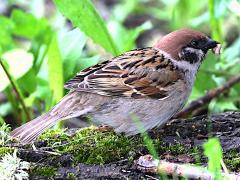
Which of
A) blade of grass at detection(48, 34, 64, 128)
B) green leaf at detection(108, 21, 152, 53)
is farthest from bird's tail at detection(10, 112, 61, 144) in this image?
green leaf at detection(108, 21, 152, 53)

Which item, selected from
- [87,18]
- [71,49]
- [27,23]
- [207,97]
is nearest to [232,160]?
[87,18]

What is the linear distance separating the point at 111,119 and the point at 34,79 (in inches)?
54.7

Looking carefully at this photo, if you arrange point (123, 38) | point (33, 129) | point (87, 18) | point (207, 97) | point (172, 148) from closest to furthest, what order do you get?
point (172, 148), point (33, 129), point (87, 18), point (207, 97), point (123, 38)

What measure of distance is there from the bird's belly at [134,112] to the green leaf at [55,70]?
2.79 ft

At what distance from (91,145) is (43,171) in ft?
1.62

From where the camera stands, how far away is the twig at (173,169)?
301cm

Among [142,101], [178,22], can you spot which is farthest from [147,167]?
[178,22]

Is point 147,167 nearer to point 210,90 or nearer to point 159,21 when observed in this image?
point 210,90

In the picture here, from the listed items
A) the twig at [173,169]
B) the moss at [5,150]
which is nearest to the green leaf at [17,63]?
the moss at [5,150]

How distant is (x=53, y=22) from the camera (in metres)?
7.60

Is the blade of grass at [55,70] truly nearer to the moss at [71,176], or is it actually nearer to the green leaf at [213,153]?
the moss at [71,176]

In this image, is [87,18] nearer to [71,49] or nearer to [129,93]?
[71,49]

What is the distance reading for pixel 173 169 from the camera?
3.11 metres

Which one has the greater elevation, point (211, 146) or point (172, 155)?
point (211, 146)
